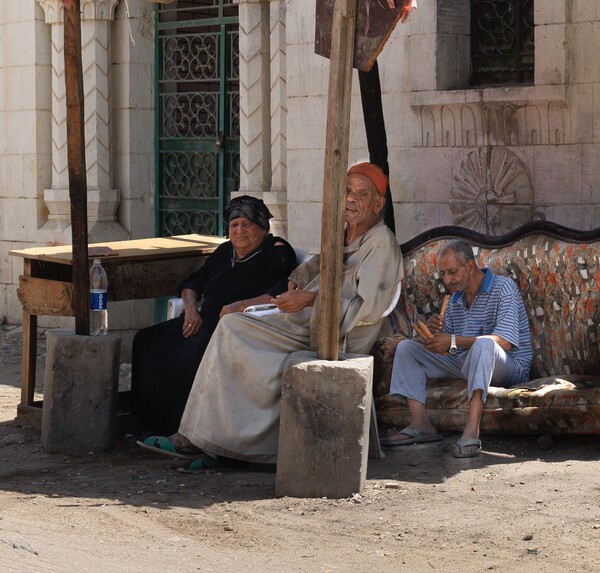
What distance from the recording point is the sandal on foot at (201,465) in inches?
264

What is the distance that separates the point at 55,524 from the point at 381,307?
6.33ft

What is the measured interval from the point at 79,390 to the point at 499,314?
223 cm

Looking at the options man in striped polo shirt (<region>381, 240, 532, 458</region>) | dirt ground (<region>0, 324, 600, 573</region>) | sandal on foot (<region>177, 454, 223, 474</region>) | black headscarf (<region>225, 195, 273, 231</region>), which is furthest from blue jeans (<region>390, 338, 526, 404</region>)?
black headscarf (<region>225, 195, 273, 231</region>)

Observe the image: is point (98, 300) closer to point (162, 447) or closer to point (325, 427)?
point (162, 447)

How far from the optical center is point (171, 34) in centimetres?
1088

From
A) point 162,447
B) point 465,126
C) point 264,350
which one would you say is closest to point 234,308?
point 264,350

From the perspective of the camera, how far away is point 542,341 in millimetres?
7270

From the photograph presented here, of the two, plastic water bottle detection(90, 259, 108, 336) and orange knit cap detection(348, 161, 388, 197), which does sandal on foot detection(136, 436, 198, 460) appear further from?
orange knit cap detection(348, 161, 388, 197)

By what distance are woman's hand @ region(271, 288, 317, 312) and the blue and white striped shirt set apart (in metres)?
0.94

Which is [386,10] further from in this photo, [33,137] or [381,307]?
[33,137]

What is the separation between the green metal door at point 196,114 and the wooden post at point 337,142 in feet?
14.9

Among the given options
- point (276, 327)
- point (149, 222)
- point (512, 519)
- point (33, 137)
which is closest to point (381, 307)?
point (276, 327)

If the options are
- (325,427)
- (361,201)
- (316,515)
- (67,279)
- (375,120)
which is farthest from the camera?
(67,279)

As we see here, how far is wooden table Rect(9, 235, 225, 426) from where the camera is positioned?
7.78 m
